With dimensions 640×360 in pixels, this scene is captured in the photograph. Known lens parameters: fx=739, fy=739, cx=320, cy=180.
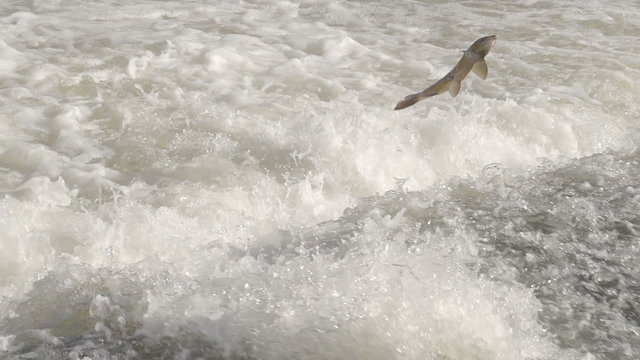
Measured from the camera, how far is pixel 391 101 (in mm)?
4645

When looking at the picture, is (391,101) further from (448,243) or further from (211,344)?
(211,344)

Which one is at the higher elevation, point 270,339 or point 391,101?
point 270,339

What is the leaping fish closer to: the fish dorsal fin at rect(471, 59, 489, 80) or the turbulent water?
the fish dorsal fin at rect(471, 59, 489, 80)

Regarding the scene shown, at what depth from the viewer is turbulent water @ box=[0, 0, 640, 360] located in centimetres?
Answer: 233

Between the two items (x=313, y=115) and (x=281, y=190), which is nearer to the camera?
(x=281, y=190)

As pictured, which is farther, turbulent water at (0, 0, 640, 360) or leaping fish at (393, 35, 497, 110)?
turbulent water at (0, 0, 640, 360)

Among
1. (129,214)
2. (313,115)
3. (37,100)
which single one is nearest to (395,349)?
(129,214)

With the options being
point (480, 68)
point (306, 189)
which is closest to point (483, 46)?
point (480, 68)

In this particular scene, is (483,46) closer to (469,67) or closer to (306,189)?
(469,67)

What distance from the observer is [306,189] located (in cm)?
349

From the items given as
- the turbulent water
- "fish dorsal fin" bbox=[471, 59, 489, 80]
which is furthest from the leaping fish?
the turbulent water

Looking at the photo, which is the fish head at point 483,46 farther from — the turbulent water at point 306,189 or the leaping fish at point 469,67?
the turbulent water at point 306,189

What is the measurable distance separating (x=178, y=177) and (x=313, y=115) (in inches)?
36.4

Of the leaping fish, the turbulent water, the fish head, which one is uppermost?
the fish head
